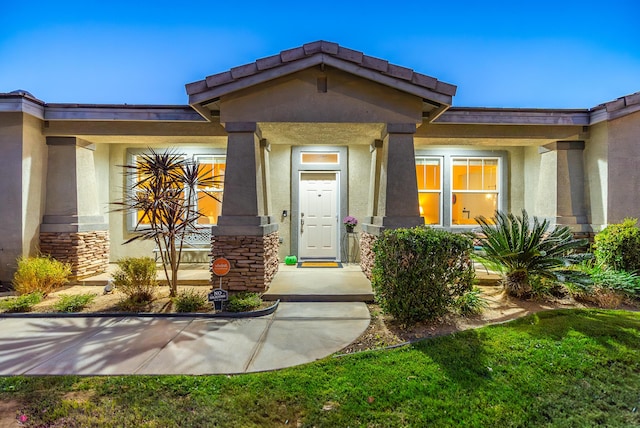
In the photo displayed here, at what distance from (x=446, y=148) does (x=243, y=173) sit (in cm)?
599

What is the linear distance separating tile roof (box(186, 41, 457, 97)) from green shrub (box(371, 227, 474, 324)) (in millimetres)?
3118

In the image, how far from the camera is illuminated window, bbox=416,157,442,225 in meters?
8.91

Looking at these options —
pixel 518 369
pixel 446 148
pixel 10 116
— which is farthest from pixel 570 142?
pixel 10 116

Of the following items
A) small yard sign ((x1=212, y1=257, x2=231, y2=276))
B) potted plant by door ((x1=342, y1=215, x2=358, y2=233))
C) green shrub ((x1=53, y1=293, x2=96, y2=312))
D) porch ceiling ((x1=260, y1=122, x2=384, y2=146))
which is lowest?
green shrub ((x1=53, y1=293, x2=96, y2=312))

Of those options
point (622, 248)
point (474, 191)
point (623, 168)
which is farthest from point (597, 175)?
point (474, 191)

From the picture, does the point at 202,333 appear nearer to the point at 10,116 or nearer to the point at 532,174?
the point at 10,116

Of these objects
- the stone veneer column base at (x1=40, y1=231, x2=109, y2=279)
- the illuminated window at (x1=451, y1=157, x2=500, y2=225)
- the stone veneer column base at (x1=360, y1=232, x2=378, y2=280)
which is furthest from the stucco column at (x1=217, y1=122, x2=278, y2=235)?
the illuminated window at (x1=451, y1=157, x2=500, y2=225)

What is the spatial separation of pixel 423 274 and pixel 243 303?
294 centimetres

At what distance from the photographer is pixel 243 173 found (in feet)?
19.4

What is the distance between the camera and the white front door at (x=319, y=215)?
871 centimetres

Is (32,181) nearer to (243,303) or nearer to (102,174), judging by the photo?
(102,174)

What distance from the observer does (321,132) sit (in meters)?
6.71

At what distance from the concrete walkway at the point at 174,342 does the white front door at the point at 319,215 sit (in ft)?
11.6

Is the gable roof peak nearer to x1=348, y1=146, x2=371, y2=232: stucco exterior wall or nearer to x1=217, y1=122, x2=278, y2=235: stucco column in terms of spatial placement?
x1=217, y1=122, x2=278, y2=235: stucco column
